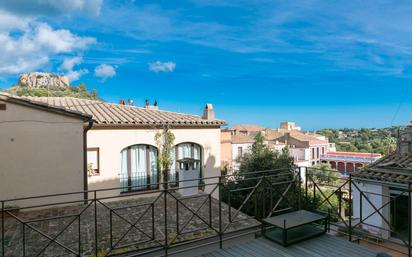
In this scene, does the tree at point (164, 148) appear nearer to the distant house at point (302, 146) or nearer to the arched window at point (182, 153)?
Answer: the arched window at point (182, 153)

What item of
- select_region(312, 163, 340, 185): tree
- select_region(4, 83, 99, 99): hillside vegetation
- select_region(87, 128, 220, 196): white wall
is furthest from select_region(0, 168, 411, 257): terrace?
select_region(4, 83, 99, 99): hillside vegetation

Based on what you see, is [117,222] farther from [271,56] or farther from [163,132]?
[271,56]

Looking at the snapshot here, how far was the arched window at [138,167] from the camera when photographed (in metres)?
10.8

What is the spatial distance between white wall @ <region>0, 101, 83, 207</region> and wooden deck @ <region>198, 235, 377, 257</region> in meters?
5.06

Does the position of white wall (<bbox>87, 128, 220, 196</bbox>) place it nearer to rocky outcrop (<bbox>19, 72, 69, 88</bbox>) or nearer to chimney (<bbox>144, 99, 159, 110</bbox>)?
chimney (<bbox>144, 99, 159, 110</bbox>)

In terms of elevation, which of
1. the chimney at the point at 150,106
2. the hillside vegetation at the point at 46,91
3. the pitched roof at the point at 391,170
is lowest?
the pitched roof at the point at 391,170

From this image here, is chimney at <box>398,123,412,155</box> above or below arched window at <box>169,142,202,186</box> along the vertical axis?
above

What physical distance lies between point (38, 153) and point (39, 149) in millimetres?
110

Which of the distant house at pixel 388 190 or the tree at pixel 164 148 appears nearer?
the distant house at pixel 388 190

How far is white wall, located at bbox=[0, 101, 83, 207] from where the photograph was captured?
743 cm

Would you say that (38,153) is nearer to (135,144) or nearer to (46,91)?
(135,144)

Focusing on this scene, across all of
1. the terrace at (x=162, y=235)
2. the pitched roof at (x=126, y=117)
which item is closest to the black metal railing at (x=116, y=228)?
the terrace at (x=162, y=235)

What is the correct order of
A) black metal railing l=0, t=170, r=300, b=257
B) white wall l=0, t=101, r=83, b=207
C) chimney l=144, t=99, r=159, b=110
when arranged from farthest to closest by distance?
1. chimney l=144, t=99, r=159, b=110
2. white wall l=0, t=101, r=83, b=207
3. black metal railing l=0, t=170, r=300, b=257

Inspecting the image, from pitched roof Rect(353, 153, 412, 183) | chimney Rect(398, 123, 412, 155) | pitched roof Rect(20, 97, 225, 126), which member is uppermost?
pitched roof Rect(20, 97, 225, 126)
